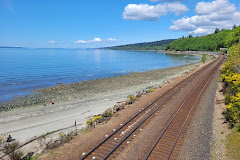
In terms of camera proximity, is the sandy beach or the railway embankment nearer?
the railway embankment

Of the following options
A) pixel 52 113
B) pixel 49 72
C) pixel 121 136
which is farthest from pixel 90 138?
pixel 49 72

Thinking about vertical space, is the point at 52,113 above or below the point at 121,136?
below

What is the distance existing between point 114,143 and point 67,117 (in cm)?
1057

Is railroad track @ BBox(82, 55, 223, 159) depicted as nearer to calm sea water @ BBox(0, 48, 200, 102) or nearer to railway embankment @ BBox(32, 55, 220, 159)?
railway embankment @ BBox(32, 55, 220, 159)

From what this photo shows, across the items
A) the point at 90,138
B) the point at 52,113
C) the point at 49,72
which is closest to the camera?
the point at 90,138

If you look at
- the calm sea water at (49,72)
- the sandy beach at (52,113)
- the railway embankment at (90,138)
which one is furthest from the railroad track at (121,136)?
the calm sea water at (49,72)

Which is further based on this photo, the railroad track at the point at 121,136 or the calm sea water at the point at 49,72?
the calm sea water at the point at 49,72

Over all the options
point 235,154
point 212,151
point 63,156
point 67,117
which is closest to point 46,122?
point 67,117

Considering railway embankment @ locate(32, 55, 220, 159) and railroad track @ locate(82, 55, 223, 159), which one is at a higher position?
railroad track @ locate(82, 55, 223, 159)

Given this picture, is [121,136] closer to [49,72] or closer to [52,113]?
[52,113]

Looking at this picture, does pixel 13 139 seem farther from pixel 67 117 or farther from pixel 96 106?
pixel 96 106

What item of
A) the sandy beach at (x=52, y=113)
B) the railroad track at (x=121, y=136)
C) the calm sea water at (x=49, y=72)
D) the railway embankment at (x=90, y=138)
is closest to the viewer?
the railroad track at (x=121, y=136)

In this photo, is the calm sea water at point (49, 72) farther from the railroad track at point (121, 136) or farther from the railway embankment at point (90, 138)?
the railroad track at point (121, 136)

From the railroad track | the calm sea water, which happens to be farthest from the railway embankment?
the calm sea water
